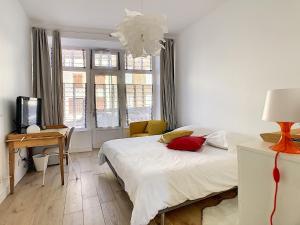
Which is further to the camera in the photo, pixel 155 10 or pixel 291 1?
pixel 155 10

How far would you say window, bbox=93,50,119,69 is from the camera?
5.29 m

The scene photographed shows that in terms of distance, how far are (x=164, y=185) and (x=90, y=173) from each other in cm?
200

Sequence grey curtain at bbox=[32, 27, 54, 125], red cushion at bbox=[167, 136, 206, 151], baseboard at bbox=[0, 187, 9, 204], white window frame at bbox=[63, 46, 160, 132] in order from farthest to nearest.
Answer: white window frame at bbox=[63, 46, 160, 132] < grey curtain at bbox=[32, 27, 54, 125] < red cushion at bbox=[167, 136, 206, 151] < baseboard at bbox=[0, 187, 9, 204]

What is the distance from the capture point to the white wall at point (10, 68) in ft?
8.74

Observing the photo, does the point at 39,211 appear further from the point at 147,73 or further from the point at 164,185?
the point at 147,73

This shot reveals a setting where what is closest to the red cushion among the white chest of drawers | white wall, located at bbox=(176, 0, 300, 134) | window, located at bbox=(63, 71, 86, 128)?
white wall, located at bbox=(176, 0, 300, 134)

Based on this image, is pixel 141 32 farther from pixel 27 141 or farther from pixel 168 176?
pixel 27 141

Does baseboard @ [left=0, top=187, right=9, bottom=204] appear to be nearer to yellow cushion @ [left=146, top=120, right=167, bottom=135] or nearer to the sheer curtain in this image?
the sheer curtain

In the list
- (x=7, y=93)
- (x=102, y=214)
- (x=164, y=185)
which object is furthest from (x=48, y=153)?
(x=164, y=185)

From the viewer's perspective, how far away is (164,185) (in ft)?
6.48

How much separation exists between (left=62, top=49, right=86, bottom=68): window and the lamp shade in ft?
15.9

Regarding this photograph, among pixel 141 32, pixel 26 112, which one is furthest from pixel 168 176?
pixel 26 112

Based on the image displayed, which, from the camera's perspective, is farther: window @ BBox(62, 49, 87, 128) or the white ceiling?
window @ BBox(62, 49, 87, 128)

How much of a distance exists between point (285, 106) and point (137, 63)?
4.84 m
